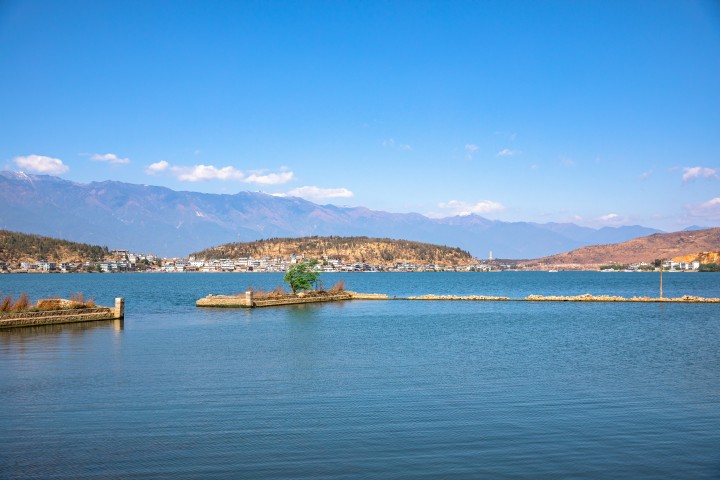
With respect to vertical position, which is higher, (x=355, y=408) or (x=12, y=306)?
(x=12, y=306)

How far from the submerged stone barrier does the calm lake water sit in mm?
3502

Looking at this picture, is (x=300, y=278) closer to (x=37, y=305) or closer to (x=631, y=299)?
(x=37, y=305)

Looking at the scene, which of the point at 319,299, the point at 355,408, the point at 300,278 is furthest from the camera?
the point at 319,299

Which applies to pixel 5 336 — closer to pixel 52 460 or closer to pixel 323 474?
pixel 52 460

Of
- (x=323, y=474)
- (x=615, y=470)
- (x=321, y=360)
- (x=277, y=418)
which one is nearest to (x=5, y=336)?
(x=321, y=360)

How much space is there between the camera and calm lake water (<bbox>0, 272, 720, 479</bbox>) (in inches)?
542

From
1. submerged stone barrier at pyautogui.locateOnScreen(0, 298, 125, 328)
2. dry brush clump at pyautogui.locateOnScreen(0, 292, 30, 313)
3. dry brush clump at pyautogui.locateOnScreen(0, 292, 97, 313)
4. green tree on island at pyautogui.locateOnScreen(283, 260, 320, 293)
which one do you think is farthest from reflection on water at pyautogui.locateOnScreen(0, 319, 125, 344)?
green tree on island at pyautogui.locateOnScreen(283, 260, 320, 293)

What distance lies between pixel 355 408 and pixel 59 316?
109 ft

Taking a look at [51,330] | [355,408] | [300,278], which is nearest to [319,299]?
[300,278]

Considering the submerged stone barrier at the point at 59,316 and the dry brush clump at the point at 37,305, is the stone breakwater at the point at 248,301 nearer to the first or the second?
the submerged stone barrier at the point at 59,316

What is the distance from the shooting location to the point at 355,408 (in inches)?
730

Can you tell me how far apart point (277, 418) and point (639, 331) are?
33.8 metres

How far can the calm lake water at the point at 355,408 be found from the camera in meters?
13.8

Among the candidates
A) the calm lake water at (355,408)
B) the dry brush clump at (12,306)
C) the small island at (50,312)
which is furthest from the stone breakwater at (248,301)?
the calm lake water at (355,408)
